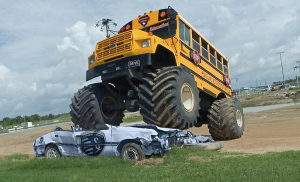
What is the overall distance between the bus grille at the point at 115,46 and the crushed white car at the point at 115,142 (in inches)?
77.5

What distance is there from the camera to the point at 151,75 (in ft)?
21.6

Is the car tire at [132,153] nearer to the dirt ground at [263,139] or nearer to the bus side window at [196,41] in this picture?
the dirt ground at [263,139]

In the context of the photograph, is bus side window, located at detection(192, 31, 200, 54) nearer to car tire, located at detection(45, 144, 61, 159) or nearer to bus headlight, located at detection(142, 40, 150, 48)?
bus headlight, located at detection(142, 40, 150, 48)

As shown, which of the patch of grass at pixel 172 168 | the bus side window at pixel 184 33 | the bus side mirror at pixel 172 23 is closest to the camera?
the patch of grass at pixel 172 168

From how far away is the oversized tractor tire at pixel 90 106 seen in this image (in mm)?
7516

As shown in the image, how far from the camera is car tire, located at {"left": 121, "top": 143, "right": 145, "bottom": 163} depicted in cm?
583

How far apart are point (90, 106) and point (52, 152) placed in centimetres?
151

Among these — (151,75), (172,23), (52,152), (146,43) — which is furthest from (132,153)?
(172,23)

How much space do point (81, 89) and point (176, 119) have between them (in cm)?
314

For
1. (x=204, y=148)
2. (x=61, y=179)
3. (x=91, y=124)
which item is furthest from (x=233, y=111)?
(x=61, y=179)

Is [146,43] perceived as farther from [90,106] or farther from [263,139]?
[263,139]

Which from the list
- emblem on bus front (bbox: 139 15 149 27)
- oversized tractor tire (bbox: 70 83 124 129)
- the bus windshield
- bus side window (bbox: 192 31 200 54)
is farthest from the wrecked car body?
emblem on bus front (bbox: 139 15 149 27)

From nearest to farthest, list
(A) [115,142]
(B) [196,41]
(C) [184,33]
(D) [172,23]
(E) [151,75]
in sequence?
(A) [115,142] < (E) [151,75] < (D) [172,23] < (C) [184,33] < (B) [196,41]

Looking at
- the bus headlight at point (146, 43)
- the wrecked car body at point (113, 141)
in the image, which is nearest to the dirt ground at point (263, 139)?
the wrecked car body at point (113, 141)
